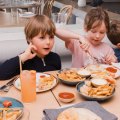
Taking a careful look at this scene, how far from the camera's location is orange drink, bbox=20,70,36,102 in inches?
49.7

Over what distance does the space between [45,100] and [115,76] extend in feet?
1.74

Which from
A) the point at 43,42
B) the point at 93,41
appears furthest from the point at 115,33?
the point at 43,42

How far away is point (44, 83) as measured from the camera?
1.45 m

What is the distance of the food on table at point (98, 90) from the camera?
1293 millimetres

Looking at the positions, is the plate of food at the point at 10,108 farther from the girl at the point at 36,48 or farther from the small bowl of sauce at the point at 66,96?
the girl at the point at 36,48

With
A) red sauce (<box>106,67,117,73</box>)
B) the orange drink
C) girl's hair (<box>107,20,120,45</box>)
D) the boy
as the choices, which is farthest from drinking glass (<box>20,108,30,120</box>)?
girl's hair (<box>107,20,120,45</box>)

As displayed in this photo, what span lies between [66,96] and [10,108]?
294mm

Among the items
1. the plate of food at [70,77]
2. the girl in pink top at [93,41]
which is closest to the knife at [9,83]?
the plate of food at [70,77]

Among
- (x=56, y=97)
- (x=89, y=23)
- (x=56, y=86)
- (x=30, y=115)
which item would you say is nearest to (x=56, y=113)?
(x=30, y=115)

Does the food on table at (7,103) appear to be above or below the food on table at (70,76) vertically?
below

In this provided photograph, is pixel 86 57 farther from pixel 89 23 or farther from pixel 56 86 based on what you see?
pixel 56 86

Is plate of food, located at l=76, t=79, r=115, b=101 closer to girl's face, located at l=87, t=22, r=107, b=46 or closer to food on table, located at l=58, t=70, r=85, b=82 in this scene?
food on table, located at l=58, t=70, r=85, b=82

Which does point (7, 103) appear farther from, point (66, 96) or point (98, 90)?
point (98, 90)

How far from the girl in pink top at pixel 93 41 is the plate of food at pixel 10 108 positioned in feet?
2.75
